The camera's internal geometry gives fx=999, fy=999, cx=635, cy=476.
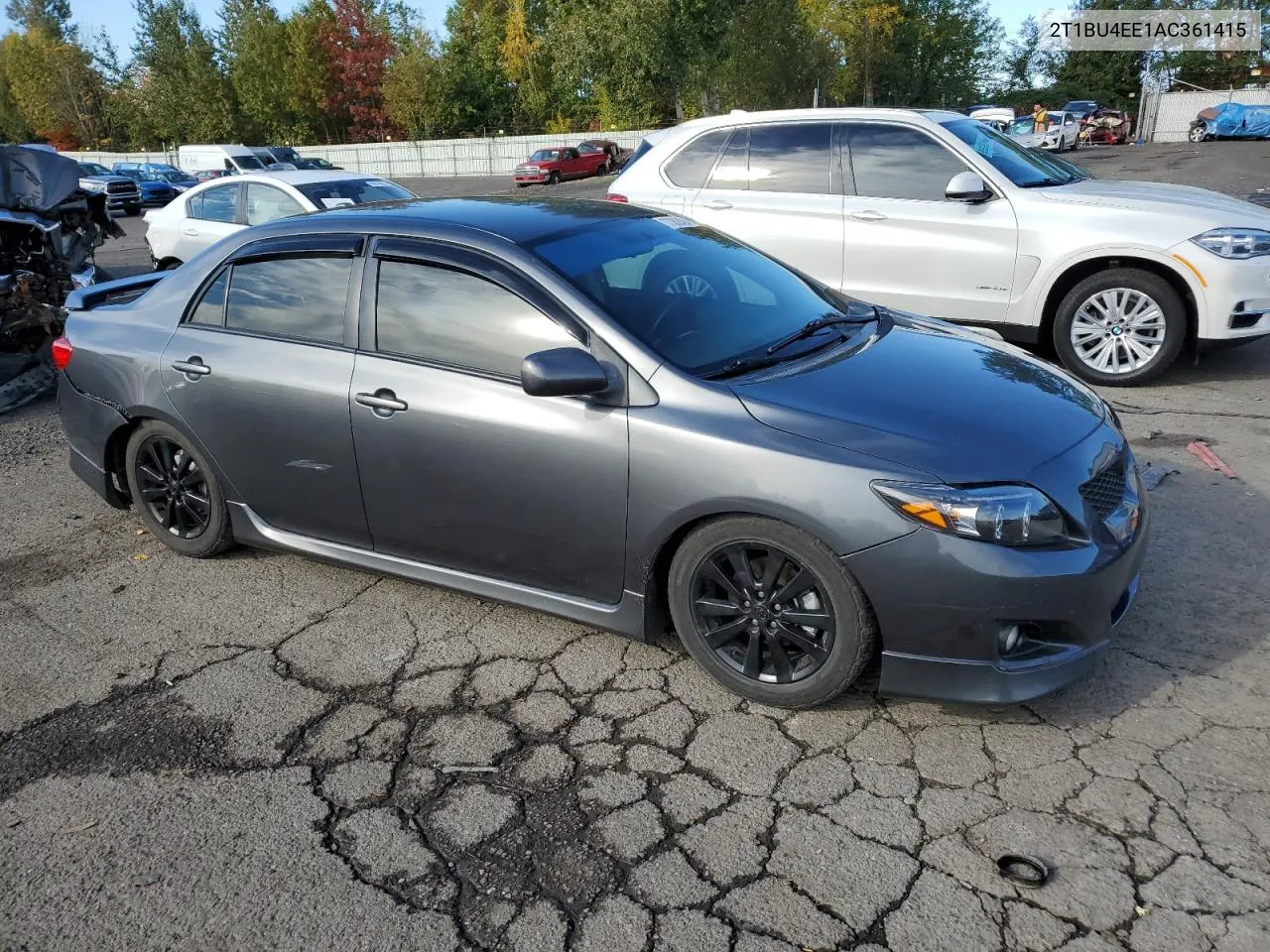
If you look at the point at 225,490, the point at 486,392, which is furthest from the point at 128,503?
the point at 486,392

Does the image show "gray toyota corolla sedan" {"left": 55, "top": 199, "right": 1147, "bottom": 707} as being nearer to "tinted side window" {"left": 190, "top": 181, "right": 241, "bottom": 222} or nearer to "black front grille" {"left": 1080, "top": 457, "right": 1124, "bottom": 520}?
"black front grille" {"left": 1080, "top": 457, "right": 1124, "bottom": 520}

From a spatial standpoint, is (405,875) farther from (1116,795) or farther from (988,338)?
(988,338)

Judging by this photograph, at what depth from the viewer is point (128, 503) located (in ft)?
16.3

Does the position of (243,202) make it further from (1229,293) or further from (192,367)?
(1229,293)

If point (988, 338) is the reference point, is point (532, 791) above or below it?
below

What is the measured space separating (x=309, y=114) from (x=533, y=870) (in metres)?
67.5

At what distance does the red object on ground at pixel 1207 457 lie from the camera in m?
5.20

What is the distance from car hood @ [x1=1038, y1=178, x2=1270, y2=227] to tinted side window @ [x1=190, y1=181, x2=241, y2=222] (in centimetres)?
A: 794

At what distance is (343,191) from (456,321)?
754 cm

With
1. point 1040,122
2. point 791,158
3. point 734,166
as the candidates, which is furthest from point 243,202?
point 1040,122

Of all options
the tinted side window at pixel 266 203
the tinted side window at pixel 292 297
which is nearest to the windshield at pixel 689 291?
the tinted side window at pixel 292 297

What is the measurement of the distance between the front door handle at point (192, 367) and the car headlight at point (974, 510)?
2.93 m

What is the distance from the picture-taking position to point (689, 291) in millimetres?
3867

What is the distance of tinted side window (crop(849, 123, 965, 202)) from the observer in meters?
7.02
